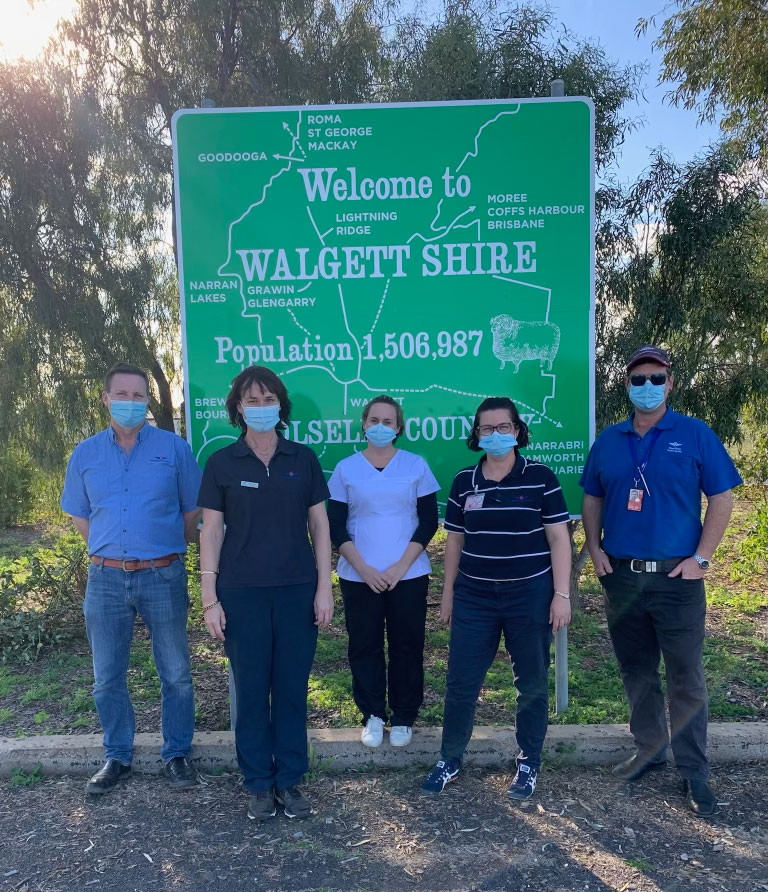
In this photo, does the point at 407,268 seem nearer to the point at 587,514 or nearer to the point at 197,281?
the point at 197,281

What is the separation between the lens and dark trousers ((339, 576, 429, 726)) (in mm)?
3402

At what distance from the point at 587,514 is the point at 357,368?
1.42 m

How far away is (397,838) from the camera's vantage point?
9.55 ft

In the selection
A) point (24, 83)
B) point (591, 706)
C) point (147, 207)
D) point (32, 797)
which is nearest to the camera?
point (32, 797)

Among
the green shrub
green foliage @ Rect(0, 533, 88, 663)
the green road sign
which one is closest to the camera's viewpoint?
the green road sign

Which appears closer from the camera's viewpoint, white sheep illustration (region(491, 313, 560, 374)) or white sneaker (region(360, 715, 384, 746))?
white sneaker (region(360, 715, 384, 746))

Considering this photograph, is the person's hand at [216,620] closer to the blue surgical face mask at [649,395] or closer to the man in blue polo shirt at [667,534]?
the man in blue polo shirt at [667,534]

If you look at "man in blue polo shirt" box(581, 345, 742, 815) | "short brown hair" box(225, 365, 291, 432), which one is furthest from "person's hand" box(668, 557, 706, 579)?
"short brown hair" box(225, 365, 291, 432)

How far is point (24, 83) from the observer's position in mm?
5812

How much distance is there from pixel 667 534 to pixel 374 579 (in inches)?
52.5

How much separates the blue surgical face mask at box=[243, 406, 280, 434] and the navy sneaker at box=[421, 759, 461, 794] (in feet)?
5.81

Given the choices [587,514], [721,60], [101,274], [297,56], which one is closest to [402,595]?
[587,514]

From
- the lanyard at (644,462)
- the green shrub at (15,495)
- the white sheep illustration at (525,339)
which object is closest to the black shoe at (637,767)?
the lanyard at (644,462)

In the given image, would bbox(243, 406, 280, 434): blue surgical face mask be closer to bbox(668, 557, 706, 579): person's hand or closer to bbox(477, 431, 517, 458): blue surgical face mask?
bbox(477, 431, 517, 458): blue surgical face mask
